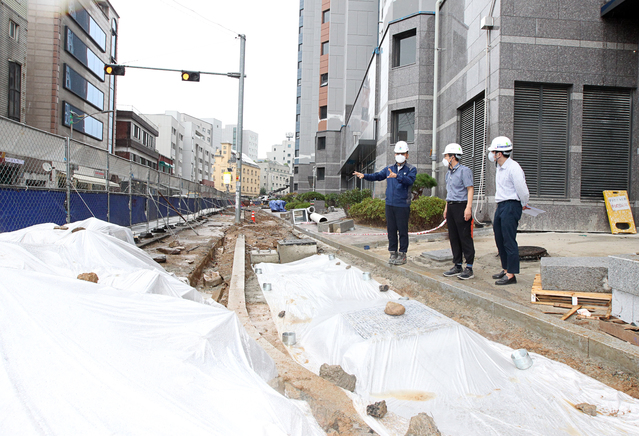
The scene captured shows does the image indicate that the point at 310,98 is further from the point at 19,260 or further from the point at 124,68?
the point at 19,260

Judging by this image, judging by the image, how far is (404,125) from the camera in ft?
53.6

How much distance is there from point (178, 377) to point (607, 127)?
11638 millimetres

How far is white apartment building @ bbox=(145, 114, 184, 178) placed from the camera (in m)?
64.9

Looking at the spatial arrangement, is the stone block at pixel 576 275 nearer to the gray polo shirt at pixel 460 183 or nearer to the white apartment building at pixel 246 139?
the gray polo shirt at pixel 460 183

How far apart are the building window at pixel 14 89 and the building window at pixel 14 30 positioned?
5.32 ft

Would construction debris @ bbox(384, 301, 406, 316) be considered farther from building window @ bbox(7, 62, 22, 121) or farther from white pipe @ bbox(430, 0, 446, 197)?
building window @ bbox(7, 62, 22, 121)

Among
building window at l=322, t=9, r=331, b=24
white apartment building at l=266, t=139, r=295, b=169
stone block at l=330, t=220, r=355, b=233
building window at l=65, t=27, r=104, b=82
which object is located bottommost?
stone block at l=330, t=220, r=355, b=233

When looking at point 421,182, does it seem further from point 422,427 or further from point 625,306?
point 422,427

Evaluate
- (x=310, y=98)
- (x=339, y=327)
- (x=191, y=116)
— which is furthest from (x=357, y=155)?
(x=191, y=116)

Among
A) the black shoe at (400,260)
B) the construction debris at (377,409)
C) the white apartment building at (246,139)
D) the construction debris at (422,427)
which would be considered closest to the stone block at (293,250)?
the black shoe at (400,260)

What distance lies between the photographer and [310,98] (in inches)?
2126

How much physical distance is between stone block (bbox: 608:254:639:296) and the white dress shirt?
56.0 inches

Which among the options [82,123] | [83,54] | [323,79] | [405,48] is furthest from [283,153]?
[405,48]

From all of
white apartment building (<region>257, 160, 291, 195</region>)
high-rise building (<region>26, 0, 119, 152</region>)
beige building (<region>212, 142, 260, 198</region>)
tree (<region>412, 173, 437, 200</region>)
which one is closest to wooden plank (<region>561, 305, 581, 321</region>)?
tree (<region>412, 173, 437, 200</region>)
